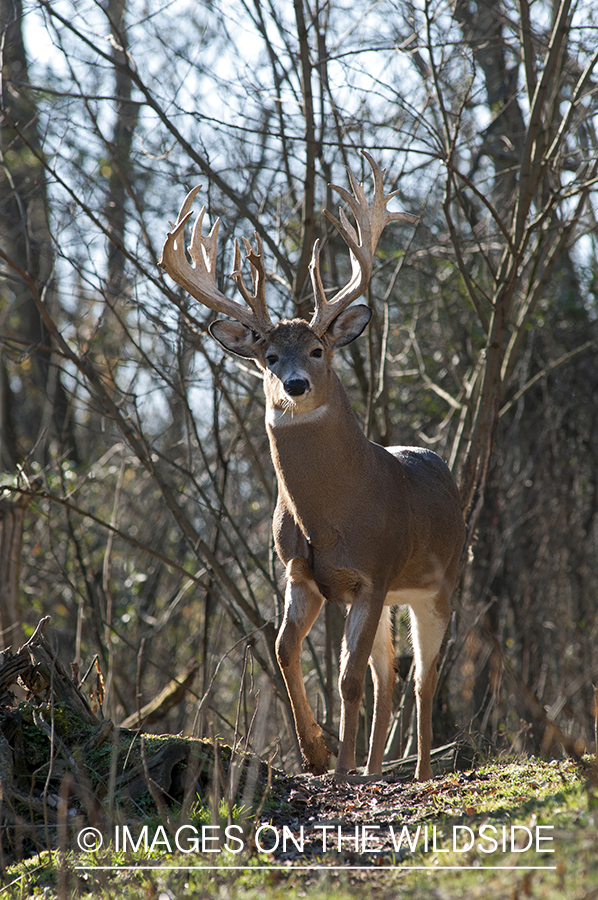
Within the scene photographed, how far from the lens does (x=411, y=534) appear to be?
572cm

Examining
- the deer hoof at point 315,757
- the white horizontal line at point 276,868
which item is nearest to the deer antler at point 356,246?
the deer hoof at point 315,757

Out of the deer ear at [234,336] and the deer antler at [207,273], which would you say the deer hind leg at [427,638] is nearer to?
the deer ear at [234,336]

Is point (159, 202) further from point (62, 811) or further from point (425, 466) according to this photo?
point (62, 811)

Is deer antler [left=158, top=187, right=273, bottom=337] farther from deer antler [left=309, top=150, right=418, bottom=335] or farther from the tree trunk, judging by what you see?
the tree trunk

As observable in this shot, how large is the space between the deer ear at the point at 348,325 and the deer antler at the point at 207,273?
386mm

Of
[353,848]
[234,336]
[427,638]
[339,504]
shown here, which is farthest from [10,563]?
[353,848]

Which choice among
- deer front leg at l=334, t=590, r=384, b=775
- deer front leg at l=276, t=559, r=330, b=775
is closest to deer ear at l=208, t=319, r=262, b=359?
deer front leg at l=276, t=559, r=330, b=775

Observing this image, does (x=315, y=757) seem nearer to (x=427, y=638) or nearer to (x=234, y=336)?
(x=427, y=638)

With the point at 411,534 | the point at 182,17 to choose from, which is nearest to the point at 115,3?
the point at 182,17

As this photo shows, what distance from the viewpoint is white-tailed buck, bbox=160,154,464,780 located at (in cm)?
522

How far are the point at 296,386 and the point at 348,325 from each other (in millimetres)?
770

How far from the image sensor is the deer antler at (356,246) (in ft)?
18.5

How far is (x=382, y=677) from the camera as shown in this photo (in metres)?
6.27

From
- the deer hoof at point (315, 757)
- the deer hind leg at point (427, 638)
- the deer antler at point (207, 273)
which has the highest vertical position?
the deer antler at point (207, 273)
